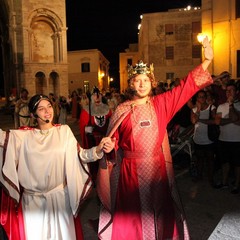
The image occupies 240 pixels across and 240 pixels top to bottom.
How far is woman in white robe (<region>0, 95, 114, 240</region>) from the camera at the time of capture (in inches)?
134

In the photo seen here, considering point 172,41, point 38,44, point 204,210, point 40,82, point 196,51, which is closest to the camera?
point 204,210

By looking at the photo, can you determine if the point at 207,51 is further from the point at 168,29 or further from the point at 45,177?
the point at 168,29

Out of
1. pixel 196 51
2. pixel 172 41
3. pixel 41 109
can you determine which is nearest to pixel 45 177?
pixel 41 109

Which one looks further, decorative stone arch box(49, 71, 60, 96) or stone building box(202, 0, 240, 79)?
decorative stone arch box(49, 71, 60, 96)

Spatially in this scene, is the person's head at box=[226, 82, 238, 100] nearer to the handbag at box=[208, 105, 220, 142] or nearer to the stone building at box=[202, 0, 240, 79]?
the handbag at box=[208, 105, 220, 142]

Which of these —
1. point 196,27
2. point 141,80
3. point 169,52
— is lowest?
point 141,80

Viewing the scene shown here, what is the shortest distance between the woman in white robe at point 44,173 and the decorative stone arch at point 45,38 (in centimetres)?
2424

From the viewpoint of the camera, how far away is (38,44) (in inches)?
1073

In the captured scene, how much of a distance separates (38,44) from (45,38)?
2.51 ft

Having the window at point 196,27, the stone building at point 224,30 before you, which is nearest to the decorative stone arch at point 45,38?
the stone building at point 224,30

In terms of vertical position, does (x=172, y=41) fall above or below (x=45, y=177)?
above

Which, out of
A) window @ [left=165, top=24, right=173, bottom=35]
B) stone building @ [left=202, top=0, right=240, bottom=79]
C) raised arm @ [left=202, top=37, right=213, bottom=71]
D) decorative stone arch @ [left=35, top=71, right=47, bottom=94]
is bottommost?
raised arm @ [left=202, top=37, right=213, bottom=71]

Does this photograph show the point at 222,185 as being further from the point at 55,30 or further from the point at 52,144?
the point at 55,30

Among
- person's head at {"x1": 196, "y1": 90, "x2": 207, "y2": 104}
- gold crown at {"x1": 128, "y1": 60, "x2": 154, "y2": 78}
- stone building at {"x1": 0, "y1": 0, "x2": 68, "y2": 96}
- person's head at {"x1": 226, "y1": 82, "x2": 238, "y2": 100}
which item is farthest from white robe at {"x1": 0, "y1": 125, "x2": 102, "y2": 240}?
stone building at {"x1": 0, "y1": 0, "x2": 68, "y2": 96}
